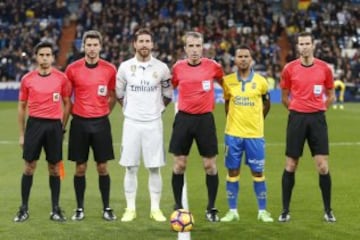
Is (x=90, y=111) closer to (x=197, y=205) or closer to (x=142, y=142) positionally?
(x=142, y=142)

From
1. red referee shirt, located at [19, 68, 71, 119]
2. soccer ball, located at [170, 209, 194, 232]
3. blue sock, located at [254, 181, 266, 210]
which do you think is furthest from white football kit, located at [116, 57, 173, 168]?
soccer ball, located at [170, 209, 194, 232]

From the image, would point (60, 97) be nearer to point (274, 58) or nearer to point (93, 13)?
point (274, 58)

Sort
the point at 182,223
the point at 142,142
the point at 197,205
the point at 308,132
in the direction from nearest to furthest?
the point at 182,223, the point at 308,132, the point at 142,142, the point at 197,205

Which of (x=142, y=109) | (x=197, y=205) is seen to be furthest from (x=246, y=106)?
(x=197, y=205)

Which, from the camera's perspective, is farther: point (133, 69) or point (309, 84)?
point (133, 69)

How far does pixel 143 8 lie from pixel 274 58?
339 inches

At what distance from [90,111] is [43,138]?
0.63 metres

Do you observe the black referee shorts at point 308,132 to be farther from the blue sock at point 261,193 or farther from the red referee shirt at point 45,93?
the red referee shirt at point 45,93

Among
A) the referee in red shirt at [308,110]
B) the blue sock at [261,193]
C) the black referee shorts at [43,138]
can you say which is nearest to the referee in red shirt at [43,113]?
the black referee shorts at [43,138]

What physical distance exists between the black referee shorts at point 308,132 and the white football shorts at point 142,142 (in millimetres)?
1580

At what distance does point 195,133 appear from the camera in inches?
327

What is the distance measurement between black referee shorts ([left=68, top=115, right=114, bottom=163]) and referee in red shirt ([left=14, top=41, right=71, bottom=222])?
0.15m

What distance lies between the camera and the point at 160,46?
115 feet

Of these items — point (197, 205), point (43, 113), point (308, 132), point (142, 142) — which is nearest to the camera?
point (43, 113)
